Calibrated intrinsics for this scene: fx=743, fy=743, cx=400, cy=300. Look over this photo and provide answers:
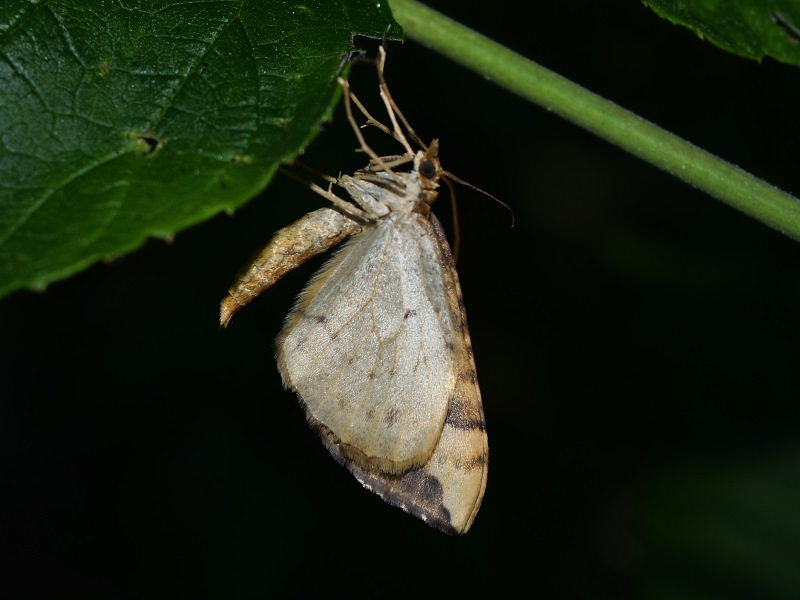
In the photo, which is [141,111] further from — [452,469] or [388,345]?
[452,469]

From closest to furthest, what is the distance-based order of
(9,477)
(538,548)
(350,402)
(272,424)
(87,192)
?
(87,192) → (350,402) → (272,424) → (538,548) → (9,477)

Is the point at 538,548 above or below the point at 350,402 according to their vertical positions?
below

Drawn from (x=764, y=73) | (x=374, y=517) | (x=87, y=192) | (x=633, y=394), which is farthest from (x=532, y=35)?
(x=87, y=192)

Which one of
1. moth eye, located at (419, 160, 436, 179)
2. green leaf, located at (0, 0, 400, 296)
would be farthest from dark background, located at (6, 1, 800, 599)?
green leaf, located at (0, 0, 400, 296)

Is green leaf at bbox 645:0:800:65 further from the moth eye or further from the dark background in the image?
the dark background

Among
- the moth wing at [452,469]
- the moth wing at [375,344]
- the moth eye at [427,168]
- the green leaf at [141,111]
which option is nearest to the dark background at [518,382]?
the moth eye at [427,168]

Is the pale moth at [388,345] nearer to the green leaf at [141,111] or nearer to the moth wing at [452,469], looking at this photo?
the moth wing at [452,469]

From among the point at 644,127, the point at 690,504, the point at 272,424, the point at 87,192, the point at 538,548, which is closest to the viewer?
the point at 87,192

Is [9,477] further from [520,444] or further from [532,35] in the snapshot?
[532,35]

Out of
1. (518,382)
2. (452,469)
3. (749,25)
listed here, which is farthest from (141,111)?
(518,382)
